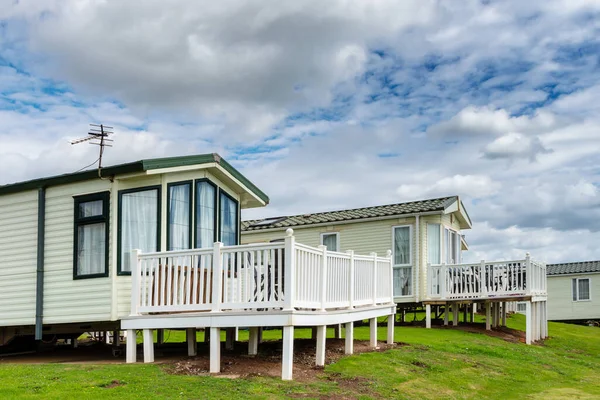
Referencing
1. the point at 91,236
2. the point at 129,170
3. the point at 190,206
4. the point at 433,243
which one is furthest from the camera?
the point at 433,243

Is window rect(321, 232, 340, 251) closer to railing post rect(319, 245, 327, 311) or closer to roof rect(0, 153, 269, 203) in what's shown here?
roof rect(0, 153, 269, 203)

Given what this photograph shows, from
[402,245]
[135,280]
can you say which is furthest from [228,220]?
[402,245]

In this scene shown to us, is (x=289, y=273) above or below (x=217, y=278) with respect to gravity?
above

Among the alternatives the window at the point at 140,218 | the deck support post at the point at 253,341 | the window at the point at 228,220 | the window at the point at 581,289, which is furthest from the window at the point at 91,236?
the window at the point at 581,289

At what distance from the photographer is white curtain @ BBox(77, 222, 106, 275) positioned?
47.3 feet

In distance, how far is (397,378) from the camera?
532 inches

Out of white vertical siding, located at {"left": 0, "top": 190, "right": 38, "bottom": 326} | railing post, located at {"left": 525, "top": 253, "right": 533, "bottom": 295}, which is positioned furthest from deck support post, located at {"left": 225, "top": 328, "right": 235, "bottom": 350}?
railing post, located at {"left": 525, "top": 253, "right": 533, "bottom": 295}

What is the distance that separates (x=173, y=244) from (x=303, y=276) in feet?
11.1

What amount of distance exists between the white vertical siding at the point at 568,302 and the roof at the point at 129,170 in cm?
3094

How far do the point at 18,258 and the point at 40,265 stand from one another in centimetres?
84

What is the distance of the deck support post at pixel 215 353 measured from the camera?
40.7ft

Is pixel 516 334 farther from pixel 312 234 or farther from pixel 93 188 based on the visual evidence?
pixel 93 188

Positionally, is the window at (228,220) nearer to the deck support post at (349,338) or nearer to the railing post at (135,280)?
the railing post at (135,280)

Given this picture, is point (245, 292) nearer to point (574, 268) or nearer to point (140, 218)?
point (140, 218)
